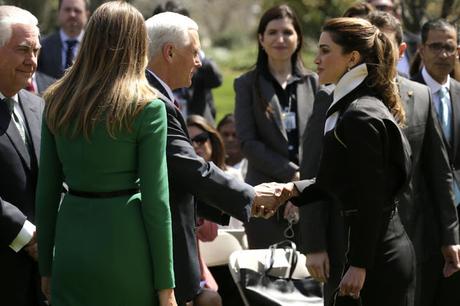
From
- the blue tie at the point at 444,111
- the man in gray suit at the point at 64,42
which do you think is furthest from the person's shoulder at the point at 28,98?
the man in gray suit at the point at 64,42

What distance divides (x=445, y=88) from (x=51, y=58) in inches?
142

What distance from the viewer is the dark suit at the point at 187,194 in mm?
4602

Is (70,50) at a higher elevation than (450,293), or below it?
higher

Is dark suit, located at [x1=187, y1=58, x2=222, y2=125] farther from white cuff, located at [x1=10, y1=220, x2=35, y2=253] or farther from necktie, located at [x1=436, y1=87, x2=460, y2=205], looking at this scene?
white cuff, located at [x1=10, y1=220, x2=35, y2=253]

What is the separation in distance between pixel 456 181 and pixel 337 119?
192cm

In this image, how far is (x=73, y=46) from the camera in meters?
8.59

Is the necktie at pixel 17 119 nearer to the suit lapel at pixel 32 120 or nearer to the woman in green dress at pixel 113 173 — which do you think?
the suit lapel at pixel 32 120

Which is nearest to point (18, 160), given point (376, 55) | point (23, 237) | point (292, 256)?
point (23, 237)

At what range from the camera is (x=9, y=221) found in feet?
15.1

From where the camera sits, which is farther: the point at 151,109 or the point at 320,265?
the point at 320,265

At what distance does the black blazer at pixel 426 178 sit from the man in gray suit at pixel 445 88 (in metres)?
0.75

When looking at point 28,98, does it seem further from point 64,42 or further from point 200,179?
point 64,42

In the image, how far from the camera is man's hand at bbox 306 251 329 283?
5047 mm

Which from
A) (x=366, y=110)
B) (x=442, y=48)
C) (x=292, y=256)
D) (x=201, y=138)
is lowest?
(x=292, y=256)
